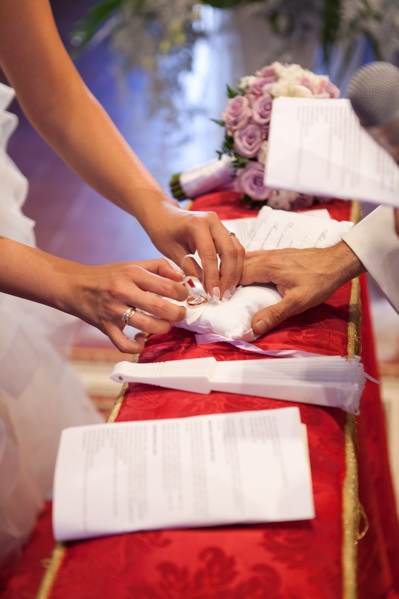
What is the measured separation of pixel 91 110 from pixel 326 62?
2.00m

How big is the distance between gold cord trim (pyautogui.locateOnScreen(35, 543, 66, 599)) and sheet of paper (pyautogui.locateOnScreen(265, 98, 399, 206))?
1.51ft

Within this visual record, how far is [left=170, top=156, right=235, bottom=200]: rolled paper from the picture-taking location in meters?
1.60

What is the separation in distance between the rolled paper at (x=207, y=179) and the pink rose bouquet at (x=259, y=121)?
0.28ft

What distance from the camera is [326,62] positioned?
3.09 meters

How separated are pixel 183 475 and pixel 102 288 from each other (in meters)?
0.35

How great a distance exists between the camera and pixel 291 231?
125 centimetres

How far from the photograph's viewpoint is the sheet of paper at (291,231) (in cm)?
121

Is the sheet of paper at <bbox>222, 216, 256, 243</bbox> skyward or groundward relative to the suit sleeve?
groundward

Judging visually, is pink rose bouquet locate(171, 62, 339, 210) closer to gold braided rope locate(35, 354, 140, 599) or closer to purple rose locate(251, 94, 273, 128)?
purple rose locate(251, 94, 273, 128)

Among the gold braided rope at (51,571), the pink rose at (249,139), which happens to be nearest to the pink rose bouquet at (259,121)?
the pink rose at (249,139)

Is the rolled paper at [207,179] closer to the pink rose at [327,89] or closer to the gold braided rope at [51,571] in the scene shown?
the pink rose at [327,89]

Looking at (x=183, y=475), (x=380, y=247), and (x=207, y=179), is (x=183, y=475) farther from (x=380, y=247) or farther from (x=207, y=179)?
(x=207, y=179)

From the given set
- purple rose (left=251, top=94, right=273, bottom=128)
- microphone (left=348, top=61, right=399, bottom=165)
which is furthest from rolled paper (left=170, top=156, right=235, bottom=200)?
microphone (left=348, top=61, right=399, bottom=165)

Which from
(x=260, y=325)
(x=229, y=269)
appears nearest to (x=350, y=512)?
(x=260, y=325)
